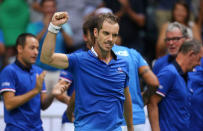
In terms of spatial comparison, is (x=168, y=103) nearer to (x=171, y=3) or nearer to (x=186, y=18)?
(x=186, y=18)

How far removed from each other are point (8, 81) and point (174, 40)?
2492mm

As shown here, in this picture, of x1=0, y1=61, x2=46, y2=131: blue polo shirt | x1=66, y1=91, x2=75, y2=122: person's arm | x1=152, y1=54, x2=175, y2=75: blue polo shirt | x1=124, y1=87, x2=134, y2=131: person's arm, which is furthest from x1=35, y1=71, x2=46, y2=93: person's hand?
x1=152, y1=54, x2=175, y2=75: blue polo shirt

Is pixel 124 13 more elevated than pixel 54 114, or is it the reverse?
pixel 124 13

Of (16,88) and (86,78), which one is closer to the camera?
(86,78)

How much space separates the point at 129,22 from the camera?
10.2m

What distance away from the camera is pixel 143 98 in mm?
6539

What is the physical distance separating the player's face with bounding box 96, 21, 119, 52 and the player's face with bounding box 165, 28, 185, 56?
2.66 m

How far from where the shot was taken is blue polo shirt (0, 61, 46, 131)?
21.7 ft

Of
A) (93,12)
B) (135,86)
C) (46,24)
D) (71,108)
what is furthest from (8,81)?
(93,12)

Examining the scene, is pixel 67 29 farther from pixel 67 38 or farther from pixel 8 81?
pixel 8 81

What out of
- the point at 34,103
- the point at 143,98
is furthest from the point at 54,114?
the point at 143,98

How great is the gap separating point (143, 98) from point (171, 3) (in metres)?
4.43

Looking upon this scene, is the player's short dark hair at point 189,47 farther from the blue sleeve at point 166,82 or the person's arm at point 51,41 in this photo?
the person's arm at point 51,41

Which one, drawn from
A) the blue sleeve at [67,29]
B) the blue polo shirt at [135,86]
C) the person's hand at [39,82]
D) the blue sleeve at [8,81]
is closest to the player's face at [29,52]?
the blue sleeve at [8,81]
